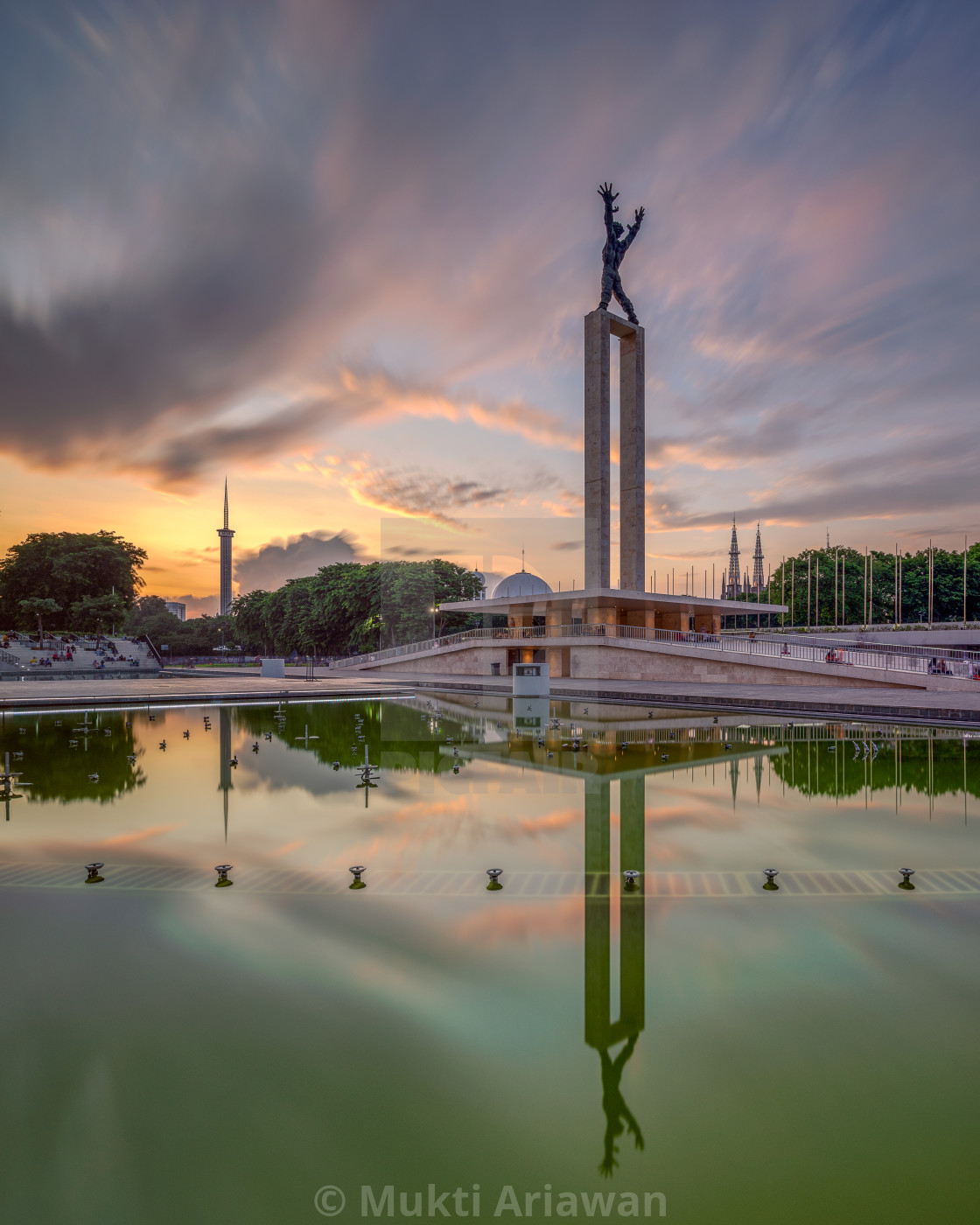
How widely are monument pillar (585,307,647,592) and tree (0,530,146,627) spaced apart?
40107mm

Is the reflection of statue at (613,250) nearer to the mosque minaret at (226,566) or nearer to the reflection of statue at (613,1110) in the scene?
the reflection of statue at (613,1110)

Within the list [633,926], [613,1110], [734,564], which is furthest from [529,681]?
[734,564]

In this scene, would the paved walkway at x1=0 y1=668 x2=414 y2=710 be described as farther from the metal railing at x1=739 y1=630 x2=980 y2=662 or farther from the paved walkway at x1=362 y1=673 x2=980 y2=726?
the metal railing at x1=739 y1=630 x2=980 y2=662

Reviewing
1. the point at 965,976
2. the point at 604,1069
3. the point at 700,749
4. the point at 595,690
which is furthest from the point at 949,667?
the point at 604,1069

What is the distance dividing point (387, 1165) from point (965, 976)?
12.4ft

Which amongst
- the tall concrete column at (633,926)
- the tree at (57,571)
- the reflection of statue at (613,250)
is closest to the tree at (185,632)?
the tree at (57,571)

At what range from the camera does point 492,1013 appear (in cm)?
383

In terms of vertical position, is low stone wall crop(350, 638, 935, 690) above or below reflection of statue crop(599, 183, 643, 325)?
below

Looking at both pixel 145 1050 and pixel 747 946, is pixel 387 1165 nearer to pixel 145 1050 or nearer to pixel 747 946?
pixel 145 1050

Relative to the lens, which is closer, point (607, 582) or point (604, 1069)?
point (604, 1069)

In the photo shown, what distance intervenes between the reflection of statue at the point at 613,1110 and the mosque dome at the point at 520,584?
4855 centimetres

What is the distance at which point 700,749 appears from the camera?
1281 cm

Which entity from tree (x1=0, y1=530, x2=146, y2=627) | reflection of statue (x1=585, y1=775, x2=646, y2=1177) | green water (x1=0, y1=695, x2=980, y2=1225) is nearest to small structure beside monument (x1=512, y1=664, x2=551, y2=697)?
green water (x1=0, y1=695, x2=980, y2=1225)

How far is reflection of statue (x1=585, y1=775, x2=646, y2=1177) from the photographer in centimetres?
310
